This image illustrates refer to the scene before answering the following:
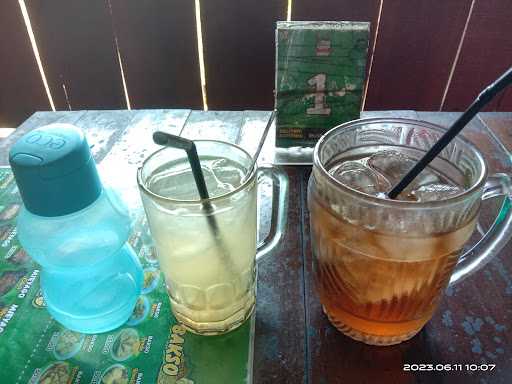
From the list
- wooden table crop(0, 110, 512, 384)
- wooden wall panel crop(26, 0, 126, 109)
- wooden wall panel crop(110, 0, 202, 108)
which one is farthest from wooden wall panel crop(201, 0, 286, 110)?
wooden table crop(0, 110, 512, 384)

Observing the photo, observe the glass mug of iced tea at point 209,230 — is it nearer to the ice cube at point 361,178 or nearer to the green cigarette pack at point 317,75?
the ice cube at point 361,178

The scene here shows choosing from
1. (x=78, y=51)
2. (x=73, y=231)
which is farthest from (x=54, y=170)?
(x=78, y=51)

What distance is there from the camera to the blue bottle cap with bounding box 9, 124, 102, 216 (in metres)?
0.39

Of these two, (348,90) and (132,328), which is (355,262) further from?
(348,90)

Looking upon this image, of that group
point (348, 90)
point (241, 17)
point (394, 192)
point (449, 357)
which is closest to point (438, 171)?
point (394, 192)

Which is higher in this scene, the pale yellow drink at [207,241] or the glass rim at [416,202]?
the glass rim at [416,202]

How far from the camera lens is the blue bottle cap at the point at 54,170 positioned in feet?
1.28

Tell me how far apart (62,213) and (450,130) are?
36cm

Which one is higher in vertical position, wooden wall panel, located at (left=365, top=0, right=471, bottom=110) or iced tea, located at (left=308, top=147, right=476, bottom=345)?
Answer: iced tea, located at (left=308, top=147, right=476, bottom=345)

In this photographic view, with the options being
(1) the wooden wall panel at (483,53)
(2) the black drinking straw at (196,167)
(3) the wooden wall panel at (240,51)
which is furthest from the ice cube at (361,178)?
(1) the wooden wall panel at (483,53)

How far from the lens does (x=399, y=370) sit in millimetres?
455

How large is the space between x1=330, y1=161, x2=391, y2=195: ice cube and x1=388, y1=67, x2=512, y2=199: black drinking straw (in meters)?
0.02

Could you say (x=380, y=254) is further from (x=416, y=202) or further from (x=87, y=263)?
(x=87, y=263)

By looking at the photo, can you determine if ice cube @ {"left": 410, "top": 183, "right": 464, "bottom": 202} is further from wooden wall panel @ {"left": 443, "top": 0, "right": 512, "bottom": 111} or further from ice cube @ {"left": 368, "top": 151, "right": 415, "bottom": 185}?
wooden wall panel @ {"left": 443, "top": 0, "right": 512, "bottom": 111}
